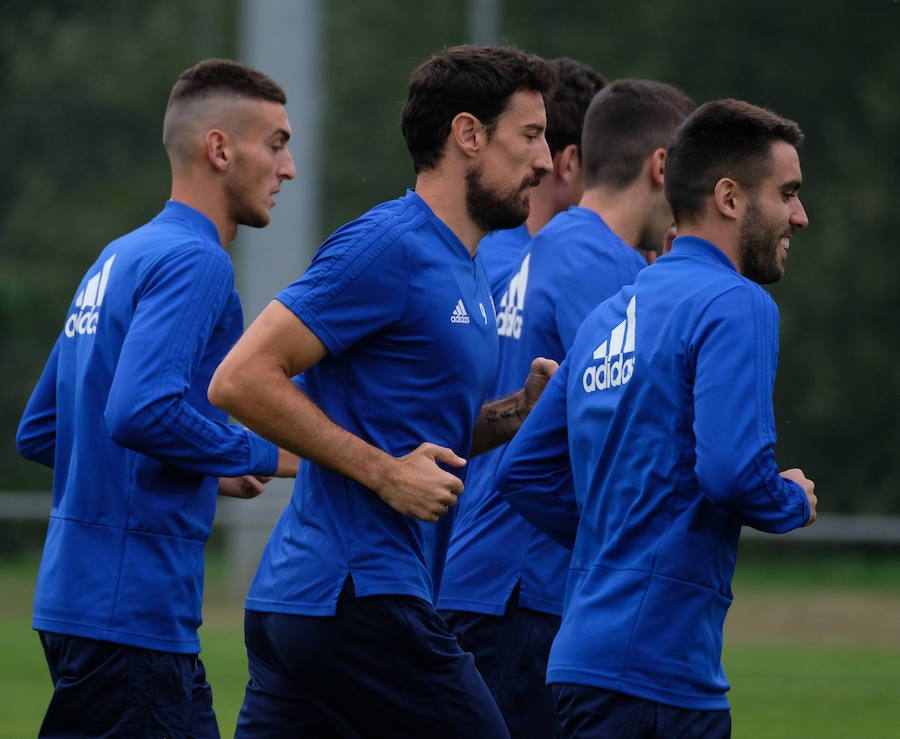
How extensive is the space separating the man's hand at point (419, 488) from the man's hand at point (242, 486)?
1.10 m

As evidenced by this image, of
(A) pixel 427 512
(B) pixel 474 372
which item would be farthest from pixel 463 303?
(A) pixel 427 512

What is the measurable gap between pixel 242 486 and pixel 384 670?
1288 mm

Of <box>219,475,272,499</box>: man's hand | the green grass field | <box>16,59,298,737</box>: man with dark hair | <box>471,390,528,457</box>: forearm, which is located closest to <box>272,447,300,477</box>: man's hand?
<box>16,59,298,737</box>: man with dark hair

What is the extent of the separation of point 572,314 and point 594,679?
1441mm

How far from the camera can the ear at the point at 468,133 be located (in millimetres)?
4203

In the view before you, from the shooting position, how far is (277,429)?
385 cm

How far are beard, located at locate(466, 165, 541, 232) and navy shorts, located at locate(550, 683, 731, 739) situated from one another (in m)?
1.22

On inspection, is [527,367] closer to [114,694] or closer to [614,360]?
[614,360]

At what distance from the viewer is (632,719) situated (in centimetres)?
364

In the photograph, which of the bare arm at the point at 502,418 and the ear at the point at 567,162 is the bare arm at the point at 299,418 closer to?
the bare arm at the point at 502,418

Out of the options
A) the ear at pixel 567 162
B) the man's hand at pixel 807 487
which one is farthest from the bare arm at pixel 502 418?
the ear at pixel 567 162

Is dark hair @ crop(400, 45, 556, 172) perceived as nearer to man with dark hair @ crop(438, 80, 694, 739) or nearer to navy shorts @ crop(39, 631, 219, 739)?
man with dark hair @ crop(438, 80, 694, 739)

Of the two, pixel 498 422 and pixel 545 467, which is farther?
pixel 498 422

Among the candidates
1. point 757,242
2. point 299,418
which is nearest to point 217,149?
point 299,418
